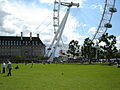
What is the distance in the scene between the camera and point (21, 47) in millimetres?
176625

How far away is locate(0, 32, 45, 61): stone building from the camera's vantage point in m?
171

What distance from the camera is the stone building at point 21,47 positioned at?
17102 cm

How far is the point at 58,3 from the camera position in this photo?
75.2 metres

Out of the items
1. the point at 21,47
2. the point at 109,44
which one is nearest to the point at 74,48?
the point at 109,44

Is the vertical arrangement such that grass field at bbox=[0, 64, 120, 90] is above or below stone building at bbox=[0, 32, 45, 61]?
below

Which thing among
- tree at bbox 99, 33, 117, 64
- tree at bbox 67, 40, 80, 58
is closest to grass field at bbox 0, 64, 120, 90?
tree at bbox 99, 33, 117, 64

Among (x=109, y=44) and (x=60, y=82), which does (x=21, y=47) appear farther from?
(x=60, y=82)

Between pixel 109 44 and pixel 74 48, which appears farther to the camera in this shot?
pixel 74 48

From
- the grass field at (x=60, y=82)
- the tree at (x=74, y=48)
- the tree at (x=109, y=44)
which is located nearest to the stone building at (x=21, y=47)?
the tree at (x=74, y=48)

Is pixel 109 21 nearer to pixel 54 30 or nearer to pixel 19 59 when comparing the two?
pixel 54 30

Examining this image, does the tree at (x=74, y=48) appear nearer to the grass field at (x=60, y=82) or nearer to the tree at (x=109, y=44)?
Answer: the tree at (x=109, y=44)

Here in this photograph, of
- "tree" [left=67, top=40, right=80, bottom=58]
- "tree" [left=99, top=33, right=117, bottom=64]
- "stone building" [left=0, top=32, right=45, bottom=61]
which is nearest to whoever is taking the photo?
"tree" [left=99, top=33, right=117, bottom=64]

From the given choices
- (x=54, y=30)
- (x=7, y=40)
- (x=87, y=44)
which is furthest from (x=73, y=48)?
(x=7, y=40)

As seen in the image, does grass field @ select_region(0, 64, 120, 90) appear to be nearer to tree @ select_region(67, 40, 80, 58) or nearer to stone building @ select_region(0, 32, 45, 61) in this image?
tree @ select_region(67, 40, 80, 58)
